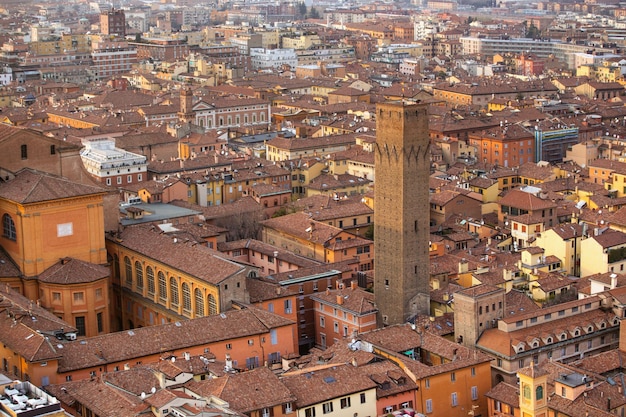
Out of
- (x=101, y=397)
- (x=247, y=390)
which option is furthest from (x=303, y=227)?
(x=101, y=397)

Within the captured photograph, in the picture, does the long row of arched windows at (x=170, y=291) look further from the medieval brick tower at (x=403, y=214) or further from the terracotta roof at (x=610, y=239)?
the terracotta roof at (x=610, y=239)

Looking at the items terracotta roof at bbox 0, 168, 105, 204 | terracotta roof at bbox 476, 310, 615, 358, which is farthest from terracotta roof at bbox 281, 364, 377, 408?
terracotta roof at bbox 0, 168, 105, 204

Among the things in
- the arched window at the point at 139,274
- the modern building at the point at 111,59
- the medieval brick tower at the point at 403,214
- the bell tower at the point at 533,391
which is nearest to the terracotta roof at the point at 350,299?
the medieval brick tower at the point at 403,214

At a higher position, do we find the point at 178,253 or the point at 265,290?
the point at 178,253

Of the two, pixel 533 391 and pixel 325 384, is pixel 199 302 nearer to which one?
pixel 325 384

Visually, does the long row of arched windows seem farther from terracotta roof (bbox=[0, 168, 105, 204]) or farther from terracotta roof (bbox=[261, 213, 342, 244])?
terracotta roof (bbox=[261, 213, 342, 244])
